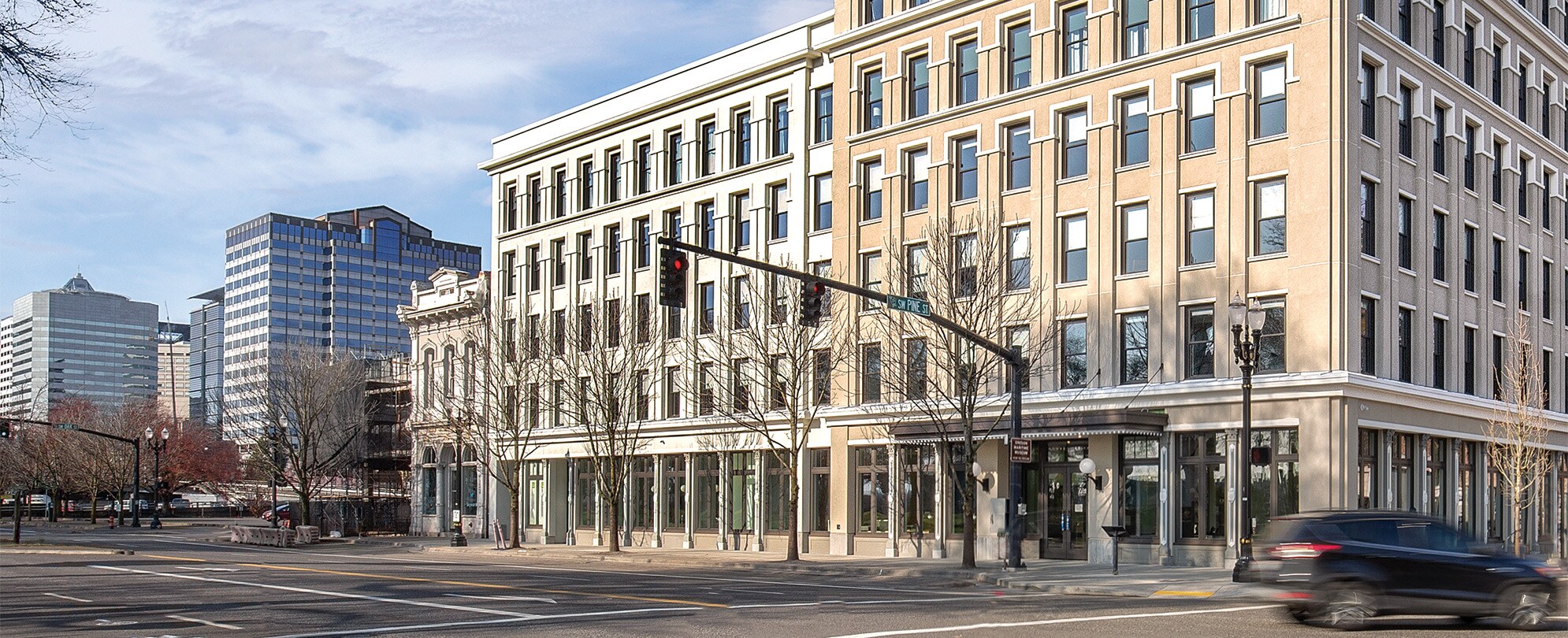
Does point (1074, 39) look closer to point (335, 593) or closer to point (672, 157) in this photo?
point (672, 157)

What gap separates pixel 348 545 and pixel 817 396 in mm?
23375

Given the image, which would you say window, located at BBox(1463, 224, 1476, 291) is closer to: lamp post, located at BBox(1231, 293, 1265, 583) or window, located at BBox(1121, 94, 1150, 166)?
window, located at BBox(1121, 94, 1150, 166)

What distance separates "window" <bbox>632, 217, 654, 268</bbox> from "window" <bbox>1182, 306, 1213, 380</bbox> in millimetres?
23767

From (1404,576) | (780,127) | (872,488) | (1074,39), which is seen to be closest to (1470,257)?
(1074,39)

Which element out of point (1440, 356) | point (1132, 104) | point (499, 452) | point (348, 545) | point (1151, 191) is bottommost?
point (348, 545)

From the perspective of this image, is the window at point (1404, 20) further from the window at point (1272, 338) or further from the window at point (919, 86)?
the window at point (919, 86)

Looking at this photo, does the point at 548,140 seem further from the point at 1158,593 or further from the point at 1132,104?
the point at 1158,593

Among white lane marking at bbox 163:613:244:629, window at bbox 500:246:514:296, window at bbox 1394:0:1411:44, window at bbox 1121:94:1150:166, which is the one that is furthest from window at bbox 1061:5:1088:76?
window at bbox 500:246:514:296

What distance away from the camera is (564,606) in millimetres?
23156

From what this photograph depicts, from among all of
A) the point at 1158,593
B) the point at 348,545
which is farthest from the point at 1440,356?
the point at 348,545

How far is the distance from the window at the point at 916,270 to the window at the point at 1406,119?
492 inches

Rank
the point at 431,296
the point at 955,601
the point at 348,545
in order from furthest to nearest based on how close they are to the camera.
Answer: the point at 431,296
the point at 348,545
the point at 955,601

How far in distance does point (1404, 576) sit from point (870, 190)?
93.6 ft

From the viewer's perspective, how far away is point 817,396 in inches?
1750
